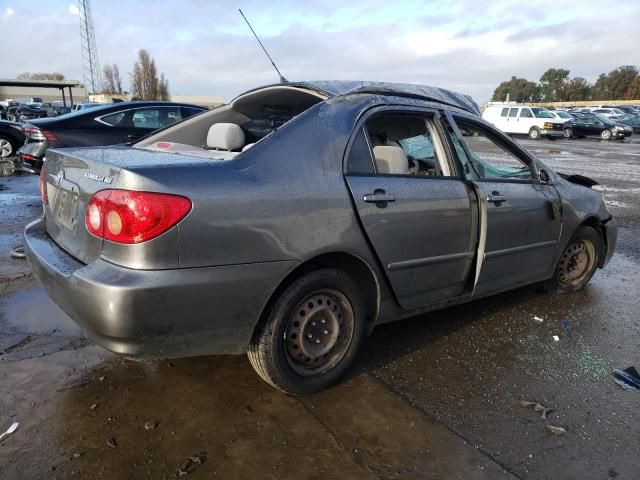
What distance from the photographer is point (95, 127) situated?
8.08 metres

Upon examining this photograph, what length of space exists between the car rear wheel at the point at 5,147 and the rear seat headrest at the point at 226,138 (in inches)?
480

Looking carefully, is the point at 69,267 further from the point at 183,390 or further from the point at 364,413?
the point at 364,413

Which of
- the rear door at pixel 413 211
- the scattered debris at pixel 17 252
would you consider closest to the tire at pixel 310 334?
the rear door at pixel 413 211

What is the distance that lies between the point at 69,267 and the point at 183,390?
0.92 m

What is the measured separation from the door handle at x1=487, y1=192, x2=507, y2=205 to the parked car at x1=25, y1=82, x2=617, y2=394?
0.4 inches

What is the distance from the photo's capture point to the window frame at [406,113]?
2834 millimetres

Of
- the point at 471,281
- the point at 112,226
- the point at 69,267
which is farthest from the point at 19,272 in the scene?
the point at 471,281

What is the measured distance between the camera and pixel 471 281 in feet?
11.5

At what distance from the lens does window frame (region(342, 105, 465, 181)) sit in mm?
2834

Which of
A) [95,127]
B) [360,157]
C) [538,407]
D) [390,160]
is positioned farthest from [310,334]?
[95,127]

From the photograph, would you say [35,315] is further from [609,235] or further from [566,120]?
[566,120]

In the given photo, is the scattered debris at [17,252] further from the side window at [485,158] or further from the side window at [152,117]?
the side window at [485,158]

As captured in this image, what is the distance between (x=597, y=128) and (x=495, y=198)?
1301 inches

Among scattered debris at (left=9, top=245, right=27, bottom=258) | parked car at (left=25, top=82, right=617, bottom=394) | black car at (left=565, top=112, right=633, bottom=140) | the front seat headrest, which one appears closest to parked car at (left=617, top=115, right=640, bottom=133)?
black car at (left=565, top=112, right=633, bottom=140)
